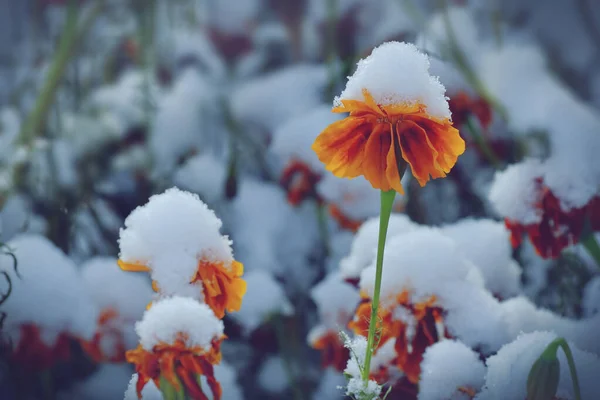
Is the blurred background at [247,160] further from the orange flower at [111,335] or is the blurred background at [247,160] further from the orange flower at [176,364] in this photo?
the orange flower at [176,364]

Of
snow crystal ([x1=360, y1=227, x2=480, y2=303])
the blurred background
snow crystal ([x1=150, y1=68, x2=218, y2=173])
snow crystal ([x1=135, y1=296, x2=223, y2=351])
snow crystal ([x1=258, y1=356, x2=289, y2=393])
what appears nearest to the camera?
snow crystal ([x1=135, y1=296, x2=223, y2=351])

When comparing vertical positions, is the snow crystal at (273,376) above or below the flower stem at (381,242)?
above

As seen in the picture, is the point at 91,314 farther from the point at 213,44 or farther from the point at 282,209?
the point at 213,44

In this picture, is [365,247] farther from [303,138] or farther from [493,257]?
[303,138]

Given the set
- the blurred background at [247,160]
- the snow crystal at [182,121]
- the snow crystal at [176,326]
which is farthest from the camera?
the snow crystal at [182,121]

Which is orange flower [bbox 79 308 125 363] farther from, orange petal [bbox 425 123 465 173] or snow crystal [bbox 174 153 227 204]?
orange petal [bbox 425 123 465 173]

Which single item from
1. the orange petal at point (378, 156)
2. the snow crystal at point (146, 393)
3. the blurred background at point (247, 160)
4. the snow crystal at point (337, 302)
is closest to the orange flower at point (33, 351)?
the blurred background at point (247, 160)

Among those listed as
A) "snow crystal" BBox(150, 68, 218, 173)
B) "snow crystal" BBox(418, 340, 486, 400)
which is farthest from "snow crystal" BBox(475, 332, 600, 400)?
"snow crystal" BBox(150, 68, 218, 173)
